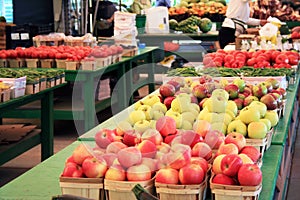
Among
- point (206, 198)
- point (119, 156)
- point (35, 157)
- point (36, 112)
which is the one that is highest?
point (119, 156)

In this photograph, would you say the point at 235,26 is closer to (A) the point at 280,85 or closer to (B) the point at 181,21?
(B) the point at 181,21

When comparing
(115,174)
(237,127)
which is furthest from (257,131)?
(115,174)

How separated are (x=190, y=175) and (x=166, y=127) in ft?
Result: 1.70

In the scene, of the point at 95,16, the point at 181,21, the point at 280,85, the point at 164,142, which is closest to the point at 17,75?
the point at 280,85

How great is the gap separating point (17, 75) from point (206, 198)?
10.2 ft

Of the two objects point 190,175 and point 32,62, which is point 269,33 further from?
point 190,175

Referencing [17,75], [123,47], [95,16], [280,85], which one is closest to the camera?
[280,85]

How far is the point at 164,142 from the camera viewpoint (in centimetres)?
248

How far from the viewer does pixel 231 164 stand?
6.78 feet

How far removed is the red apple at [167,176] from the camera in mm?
2035

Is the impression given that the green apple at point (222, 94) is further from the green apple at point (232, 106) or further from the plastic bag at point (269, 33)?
the plastic bag at point (269, 33)

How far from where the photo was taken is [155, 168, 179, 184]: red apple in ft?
6.68

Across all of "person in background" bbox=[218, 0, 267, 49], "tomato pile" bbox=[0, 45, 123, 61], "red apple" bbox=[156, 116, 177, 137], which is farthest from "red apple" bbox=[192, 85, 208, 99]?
"person in background" bbox=[218, 0, 267, 49]

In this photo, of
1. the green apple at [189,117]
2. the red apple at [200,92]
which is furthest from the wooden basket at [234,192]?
the red apple at [200,92]
